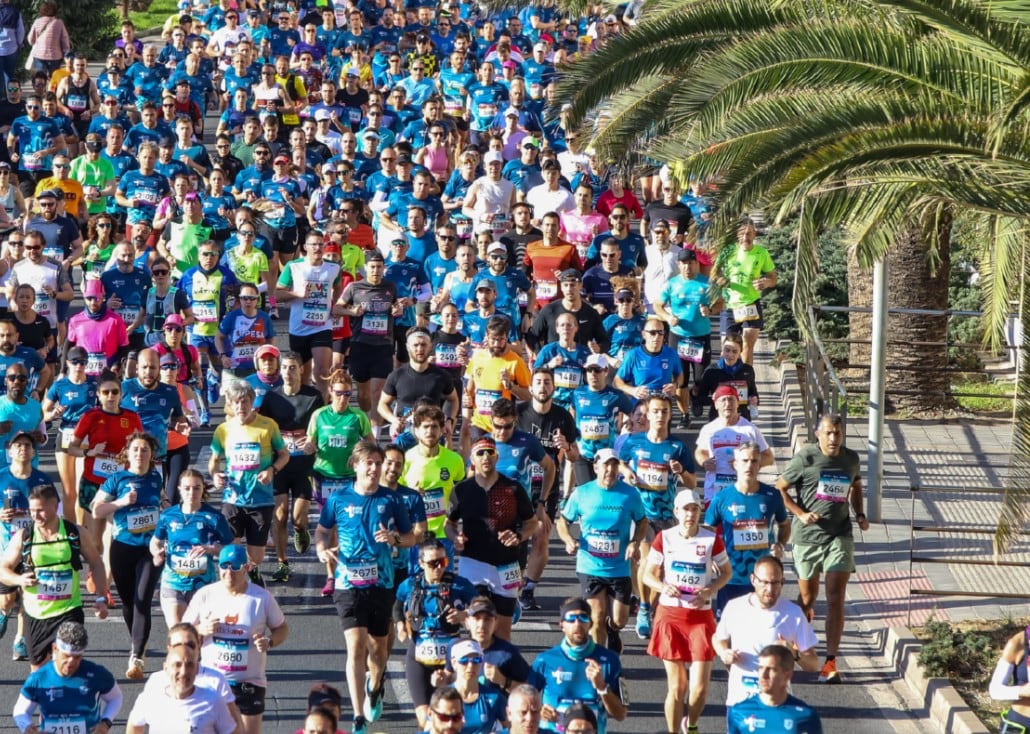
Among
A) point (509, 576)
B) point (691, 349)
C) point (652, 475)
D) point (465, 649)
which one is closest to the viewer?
point (465, 649)

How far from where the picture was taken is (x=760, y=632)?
1140cm

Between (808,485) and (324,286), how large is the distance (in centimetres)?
616

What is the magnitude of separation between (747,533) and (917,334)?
25.3 ft

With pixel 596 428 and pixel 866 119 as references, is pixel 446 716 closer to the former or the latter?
pixel 866 119

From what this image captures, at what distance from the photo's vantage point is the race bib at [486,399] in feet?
51.8

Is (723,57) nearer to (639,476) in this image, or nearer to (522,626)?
(639,476)

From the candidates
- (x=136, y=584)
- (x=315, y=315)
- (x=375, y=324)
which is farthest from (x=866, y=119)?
(x=315, y=315)

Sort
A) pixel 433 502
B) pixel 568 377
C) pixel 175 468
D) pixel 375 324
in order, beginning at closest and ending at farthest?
pixel 433 502 < pixel 175 468 < pixel 568 377 < pixel 375 324

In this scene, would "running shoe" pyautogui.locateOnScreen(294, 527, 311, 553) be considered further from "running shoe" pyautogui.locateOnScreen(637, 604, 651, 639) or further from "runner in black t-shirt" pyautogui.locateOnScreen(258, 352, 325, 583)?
"running shoe" pyautogui.locateOnScreen(637, 604, 651, 639)

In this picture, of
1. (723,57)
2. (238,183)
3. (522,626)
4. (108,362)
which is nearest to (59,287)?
(108,362)

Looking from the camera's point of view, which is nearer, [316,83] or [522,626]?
[522,626]

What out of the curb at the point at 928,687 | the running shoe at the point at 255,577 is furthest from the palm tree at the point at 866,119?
the running shoe at the point at 255,577

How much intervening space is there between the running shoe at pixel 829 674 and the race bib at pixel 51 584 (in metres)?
5.22

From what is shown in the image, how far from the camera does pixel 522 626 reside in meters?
14.0
